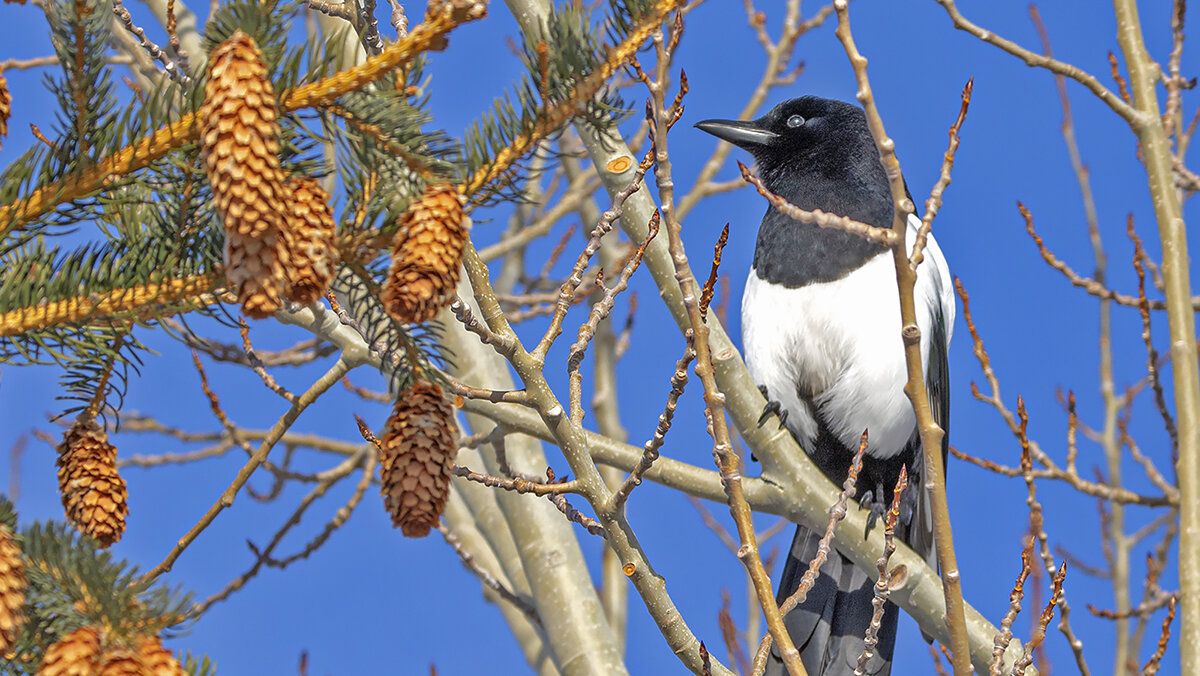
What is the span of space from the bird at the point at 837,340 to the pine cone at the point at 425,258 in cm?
170

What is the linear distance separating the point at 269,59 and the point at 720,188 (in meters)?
3.10

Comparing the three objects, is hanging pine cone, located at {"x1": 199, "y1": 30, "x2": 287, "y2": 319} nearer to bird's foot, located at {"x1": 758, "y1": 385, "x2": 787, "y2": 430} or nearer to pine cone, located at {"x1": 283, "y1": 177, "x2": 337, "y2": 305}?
pine cone, located at {"x1": 283, "y1": 177, "x2": 337, "y2": 305}

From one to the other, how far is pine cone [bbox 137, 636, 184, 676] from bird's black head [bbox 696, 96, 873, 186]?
234 cm

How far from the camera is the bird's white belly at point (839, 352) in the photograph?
2645mm

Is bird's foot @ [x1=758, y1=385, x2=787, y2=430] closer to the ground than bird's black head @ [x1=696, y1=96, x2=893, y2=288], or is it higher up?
closer to the ground

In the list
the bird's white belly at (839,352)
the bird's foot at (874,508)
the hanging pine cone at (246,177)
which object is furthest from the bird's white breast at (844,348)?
the hanging pine cone at (246,177)

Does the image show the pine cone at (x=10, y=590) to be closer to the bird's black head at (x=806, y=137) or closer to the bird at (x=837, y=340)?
the bird at (x=837, y=340)

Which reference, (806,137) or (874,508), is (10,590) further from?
(806,137)

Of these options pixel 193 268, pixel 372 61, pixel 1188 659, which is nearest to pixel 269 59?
pixel 372 61

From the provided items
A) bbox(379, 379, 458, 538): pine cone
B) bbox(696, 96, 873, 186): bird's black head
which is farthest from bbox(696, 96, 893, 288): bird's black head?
bbox(379, 379, 458, 538): pine cone

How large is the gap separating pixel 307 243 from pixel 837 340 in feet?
6.66

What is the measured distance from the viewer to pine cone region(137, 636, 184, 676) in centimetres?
77

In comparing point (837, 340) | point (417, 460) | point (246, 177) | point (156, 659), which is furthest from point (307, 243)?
point (837, 340)

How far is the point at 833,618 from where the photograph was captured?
2609mm
